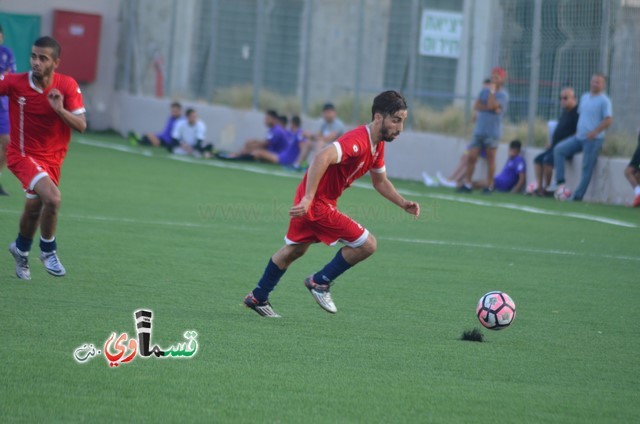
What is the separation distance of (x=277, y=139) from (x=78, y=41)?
9.09m

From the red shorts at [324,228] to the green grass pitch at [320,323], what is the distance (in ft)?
1.90

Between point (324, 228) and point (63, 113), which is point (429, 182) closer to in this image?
point (63, 113)

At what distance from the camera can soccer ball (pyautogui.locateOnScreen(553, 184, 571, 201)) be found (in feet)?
65.0

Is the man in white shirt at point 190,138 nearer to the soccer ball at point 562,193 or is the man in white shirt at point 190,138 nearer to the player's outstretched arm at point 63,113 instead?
the soccer ball at point 562,193

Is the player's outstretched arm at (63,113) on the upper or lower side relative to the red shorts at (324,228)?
upper

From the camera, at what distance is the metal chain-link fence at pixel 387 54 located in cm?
2017

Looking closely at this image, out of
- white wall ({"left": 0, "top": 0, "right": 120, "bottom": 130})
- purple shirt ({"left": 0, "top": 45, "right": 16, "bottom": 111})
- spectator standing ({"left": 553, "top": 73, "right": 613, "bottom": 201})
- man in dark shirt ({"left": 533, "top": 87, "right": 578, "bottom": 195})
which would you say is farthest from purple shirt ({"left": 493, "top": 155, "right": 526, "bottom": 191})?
white wall ({"left": 0, "top": 0, "right": 120, "bottom": 130})

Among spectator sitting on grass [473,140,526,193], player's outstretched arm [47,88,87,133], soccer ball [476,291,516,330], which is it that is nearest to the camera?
soccer ball [476,291,516,330]

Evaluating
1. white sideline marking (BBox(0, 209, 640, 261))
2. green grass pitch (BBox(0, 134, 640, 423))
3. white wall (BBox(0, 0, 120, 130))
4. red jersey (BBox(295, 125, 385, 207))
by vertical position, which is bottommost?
green grass pitch (BBox(0, 134, 640, 423))

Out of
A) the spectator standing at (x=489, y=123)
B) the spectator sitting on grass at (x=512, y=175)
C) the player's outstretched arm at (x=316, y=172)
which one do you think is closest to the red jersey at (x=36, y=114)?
the player's outstretched arm at (x=316, y=172)

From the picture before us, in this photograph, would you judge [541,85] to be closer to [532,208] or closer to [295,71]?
[532,208]

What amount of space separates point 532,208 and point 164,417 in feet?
44.3

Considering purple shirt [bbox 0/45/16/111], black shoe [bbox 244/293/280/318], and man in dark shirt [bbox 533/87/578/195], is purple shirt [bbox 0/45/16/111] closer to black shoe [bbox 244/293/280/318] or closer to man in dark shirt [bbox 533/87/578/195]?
black shoe [bbox 244/293/280/318]

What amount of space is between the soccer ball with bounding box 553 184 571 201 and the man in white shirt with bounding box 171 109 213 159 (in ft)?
30.5
